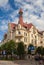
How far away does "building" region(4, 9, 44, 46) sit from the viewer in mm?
85188

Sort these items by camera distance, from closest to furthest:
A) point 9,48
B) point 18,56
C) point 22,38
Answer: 1. point 9,48
2. point 18,56
3. point 22,38

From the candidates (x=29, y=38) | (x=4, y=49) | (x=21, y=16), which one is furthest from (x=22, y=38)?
(x=4, y=49)

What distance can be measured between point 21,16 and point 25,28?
5783mm

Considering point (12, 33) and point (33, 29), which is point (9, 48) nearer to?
point (12, 33)

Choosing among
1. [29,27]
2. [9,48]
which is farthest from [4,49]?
[29,27]

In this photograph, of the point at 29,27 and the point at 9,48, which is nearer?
the point at 9,48

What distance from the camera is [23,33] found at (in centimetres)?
8581

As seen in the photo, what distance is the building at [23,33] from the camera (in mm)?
85188

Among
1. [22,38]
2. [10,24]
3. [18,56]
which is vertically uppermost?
[10,24]

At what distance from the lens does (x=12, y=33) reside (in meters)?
86.9

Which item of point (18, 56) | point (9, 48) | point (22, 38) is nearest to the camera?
point (9, 48)

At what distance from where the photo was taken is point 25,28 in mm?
88312

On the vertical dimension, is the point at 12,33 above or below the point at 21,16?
below

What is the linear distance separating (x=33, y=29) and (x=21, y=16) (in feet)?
25.2
